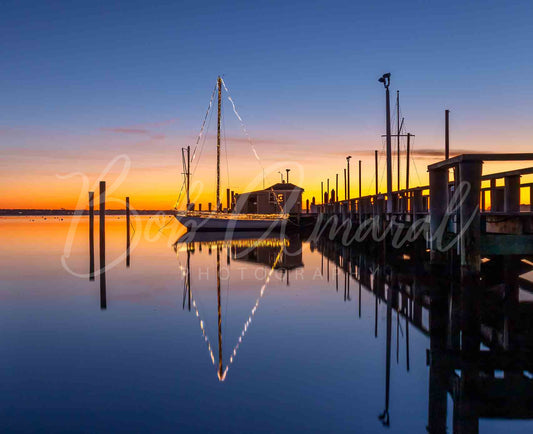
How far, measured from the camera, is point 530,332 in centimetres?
926

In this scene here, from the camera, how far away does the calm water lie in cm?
579

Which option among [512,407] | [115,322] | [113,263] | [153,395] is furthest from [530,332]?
[113,263]

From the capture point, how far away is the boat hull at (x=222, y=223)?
52.4 meters

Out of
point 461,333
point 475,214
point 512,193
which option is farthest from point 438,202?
point 461,333

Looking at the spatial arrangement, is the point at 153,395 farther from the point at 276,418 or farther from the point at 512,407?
the point at 512,407

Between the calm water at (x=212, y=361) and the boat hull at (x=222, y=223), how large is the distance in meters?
35.9

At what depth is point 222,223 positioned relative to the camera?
5309 cm

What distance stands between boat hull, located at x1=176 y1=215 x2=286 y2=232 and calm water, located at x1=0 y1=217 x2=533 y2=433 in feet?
118

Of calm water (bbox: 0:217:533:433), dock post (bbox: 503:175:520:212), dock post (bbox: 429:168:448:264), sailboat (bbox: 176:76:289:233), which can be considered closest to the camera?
calm water (bbox: 0:217:533:433)

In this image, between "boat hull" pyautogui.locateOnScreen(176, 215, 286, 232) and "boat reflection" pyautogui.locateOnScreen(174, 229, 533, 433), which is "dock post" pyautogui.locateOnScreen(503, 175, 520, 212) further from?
"boat hull" pyautogui.locateOnScreen(176, 215, 286, 232)

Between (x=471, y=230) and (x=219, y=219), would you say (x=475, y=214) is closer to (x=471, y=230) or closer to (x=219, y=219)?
(x=471, y=230)

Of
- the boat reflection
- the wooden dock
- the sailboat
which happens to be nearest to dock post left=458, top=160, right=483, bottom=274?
the wooden dock

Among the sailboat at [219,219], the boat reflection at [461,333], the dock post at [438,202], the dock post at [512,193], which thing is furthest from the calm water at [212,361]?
the sailboat at [219,219]

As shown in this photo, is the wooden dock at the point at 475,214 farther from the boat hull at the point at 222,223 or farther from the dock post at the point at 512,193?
the boat hull at the point at 222,223
